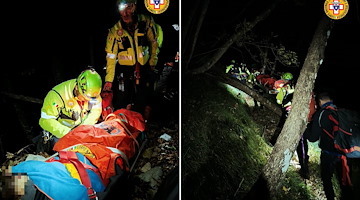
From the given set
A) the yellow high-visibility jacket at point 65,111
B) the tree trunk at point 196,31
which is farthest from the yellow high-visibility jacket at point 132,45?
the yellow high-visibility jacket at point 65,111

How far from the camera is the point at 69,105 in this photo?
102 inches

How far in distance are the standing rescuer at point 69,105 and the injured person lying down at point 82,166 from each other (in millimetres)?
187

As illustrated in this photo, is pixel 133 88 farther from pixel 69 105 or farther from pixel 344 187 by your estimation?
pixel 344 187

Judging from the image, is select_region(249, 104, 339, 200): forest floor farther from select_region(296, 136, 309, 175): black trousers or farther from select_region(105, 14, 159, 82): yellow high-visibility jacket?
select_region(105, 14, 159, 82): yellow high-visibility jacket

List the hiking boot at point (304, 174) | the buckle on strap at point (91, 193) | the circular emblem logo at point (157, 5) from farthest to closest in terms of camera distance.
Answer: the hiking boot at point (304, 174) → the circular emblem logo at point (157, 5) → the buckle on strap at point (91, 193)

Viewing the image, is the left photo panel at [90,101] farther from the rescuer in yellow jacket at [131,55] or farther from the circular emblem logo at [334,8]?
the circular emblem logo at [334,8]

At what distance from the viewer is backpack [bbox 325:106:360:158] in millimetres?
2982

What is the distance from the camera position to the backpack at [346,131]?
9.78ft

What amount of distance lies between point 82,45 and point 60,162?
1.62m

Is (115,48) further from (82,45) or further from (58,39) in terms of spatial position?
(58,39)

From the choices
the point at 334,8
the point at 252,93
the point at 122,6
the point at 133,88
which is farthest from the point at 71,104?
the point at 334,8

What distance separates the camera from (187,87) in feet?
14.5

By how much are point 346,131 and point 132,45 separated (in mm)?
2877

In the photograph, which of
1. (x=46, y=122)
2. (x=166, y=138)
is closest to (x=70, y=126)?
(x=46, y=122)
